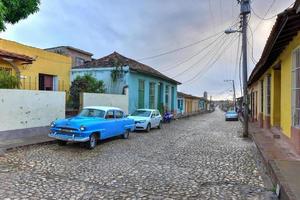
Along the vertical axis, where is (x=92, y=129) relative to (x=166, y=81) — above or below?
below

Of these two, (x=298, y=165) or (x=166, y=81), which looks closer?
(x=298, y=165)

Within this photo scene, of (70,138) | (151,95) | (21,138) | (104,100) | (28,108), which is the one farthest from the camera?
(151,95)

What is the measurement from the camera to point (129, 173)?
7418 millimetres

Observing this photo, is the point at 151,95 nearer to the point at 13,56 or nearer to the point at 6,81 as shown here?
the point at 13,56

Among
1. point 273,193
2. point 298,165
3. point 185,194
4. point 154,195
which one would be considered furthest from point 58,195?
point 298,165

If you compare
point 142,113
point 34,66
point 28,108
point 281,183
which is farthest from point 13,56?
point 281,183

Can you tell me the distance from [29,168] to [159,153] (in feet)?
14.2

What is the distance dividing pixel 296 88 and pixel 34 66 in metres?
13.2

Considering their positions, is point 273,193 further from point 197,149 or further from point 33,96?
point 33,96

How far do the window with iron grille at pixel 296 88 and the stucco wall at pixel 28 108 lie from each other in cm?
999

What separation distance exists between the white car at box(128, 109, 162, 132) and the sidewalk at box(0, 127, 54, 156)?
599 centimetres

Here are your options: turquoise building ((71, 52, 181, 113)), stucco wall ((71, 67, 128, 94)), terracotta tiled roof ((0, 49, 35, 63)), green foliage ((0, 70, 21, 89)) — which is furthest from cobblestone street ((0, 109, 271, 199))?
turquoise building ((71, 52, 181, 113))

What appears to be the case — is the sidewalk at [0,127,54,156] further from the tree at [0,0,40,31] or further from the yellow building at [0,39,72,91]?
the tree at [0,0,40,31]

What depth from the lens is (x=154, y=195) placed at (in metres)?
5.76
